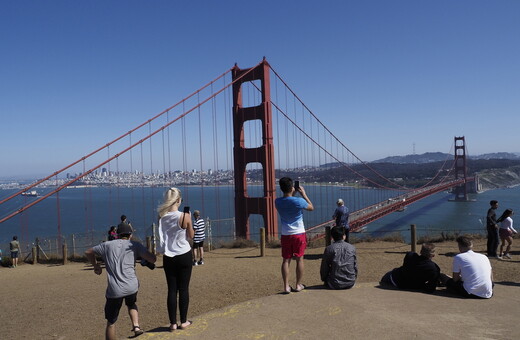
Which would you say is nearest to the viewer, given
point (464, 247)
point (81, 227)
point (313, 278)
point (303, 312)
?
point (303, 312)

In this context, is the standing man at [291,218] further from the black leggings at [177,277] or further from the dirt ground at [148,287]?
the dirt ground at [148,287]

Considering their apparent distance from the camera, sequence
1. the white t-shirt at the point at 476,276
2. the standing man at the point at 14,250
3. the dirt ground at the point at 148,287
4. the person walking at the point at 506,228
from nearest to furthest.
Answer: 1. the white t-shirt at the point at 476,276
2. the dirt ground at the point at 148,287
3. the person walking at the point at 506,228
4. the standing man at the point at 14,250

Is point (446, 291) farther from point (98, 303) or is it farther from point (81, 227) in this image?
point (81, 227)

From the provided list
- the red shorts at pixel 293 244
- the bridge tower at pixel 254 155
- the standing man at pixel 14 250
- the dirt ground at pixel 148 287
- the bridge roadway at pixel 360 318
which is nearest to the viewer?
the bridge roadway at pixel 360 318

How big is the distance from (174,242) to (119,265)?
0.45 m

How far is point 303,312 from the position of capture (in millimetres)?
3383

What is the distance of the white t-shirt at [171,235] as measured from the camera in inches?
117

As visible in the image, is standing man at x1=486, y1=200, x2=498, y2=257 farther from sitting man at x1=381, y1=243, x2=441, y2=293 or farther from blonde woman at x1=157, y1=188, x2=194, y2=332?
blonde woman at x1=157, y1=188, x2=194, y2=332

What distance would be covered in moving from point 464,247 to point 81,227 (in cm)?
4720

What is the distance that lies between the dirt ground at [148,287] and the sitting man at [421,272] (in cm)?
169

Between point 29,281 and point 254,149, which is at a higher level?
point 254,149

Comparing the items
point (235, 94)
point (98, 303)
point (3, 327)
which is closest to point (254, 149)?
point (235, 94)

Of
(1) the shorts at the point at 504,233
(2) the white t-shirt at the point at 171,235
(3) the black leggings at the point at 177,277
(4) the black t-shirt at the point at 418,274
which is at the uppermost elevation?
(2) the white t-shirt at the point at 171,235

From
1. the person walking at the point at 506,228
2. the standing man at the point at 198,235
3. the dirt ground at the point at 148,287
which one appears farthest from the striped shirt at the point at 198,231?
the person walking at the point at 506,228
